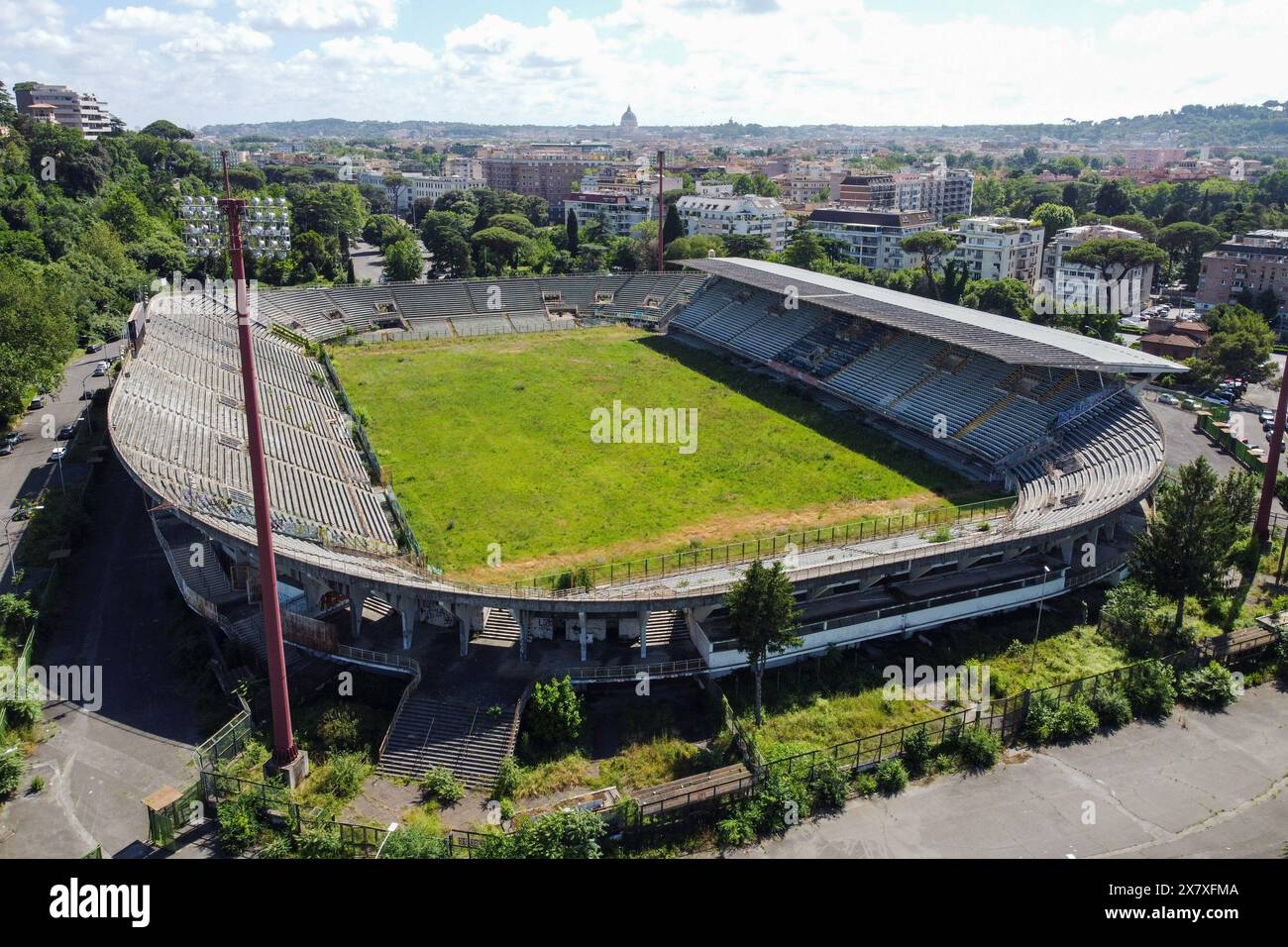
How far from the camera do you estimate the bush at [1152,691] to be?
2805 cm

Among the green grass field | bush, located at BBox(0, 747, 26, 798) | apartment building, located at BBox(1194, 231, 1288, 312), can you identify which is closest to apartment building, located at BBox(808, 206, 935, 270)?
apartment building, located at BBox(1194, 231, 1288, 312)

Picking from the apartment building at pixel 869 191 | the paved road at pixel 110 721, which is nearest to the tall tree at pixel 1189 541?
the paved road at pixel 110 721

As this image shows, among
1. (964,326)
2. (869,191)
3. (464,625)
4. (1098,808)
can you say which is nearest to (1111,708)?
(1098,808)

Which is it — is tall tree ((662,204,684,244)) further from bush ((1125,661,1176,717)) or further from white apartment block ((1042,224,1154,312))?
bush ((1125,661,1176,717))

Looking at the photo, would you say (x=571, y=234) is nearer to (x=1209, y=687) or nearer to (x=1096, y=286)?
(x=1096, y=286)

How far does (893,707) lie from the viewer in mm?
27922

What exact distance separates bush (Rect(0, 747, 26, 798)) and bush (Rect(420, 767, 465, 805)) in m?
10.5

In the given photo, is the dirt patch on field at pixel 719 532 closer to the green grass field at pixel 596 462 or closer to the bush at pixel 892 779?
the green grass field at pixel 596 462

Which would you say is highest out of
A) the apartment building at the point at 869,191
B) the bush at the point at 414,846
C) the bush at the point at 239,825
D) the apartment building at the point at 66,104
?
the apartment building at the point at 66,104

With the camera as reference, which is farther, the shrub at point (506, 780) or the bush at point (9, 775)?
the shrub at point (506, 780)

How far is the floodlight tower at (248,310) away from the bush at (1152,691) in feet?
80.1

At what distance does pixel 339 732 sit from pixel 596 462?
977 inches

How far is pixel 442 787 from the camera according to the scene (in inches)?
949

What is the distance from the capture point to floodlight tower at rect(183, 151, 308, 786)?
2181 cm
